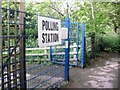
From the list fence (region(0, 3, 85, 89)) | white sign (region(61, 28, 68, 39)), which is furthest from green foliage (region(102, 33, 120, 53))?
white sign (region(61, 28, 68, 39))

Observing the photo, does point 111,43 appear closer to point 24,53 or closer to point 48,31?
point 48,31

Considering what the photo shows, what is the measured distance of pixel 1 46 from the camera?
274cm

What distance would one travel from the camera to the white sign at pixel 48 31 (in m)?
3.37

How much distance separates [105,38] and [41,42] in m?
9.34

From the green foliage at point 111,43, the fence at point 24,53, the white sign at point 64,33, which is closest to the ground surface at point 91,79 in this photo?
the fence at point 24,53

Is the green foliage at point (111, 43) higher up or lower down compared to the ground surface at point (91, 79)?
higher up

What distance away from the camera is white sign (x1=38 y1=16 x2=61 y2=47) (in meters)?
3.37

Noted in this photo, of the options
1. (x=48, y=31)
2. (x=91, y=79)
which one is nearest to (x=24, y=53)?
(x=48, y=31)

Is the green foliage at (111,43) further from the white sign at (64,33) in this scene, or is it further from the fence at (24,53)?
the white sign at (64,33)

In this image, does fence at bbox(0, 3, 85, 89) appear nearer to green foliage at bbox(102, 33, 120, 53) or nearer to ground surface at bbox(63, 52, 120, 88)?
ground surface at bbox(63, 52, 120, 88)

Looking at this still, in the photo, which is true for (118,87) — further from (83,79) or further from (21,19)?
(21,19)

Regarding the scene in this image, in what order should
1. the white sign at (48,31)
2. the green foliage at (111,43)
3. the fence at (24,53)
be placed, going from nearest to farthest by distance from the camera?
the fence at (24,53), the white sign at (48,31), the green foliage at (111,43)

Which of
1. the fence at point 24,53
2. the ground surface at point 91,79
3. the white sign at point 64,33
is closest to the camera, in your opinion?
the fence at point 24,53

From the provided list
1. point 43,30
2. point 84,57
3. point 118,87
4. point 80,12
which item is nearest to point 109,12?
point 80,12
